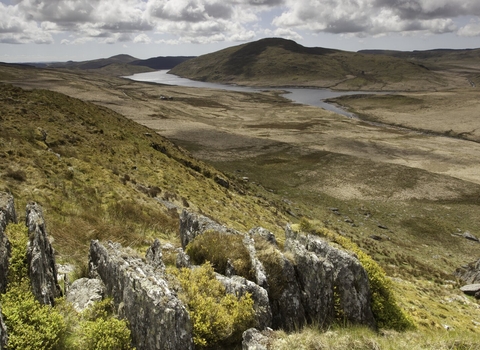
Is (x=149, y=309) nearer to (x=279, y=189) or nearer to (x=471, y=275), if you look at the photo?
(x=471, y=275)

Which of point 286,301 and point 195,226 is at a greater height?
point 195,226

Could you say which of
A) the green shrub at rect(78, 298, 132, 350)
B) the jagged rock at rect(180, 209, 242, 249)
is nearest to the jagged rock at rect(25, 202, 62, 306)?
the green shrub at rect(78, 298, 132, 350)

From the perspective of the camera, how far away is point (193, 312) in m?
7.98

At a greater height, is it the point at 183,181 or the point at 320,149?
the point at 183,181

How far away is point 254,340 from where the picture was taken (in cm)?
799

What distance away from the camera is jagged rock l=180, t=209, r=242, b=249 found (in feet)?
42.5

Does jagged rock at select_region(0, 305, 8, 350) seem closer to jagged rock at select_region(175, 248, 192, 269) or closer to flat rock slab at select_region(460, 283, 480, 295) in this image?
jagged rock at select_region(175, 248, 192, 269)

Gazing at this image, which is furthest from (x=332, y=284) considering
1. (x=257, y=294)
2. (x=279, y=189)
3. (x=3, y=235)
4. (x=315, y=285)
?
(x=279, y=189)

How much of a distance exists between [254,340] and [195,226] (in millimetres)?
6209

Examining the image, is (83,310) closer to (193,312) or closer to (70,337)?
(70,337)

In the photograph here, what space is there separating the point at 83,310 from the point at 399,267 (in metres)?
26.6

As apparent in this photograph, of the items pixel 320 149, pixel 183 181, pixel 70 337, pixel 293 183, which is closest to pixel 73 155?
pixel 183 181

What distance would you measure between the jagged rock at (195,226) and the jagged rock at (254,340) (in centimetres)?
485

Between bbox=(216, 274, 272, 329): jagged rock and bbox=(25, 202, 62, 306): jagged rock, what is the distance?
4498mm
